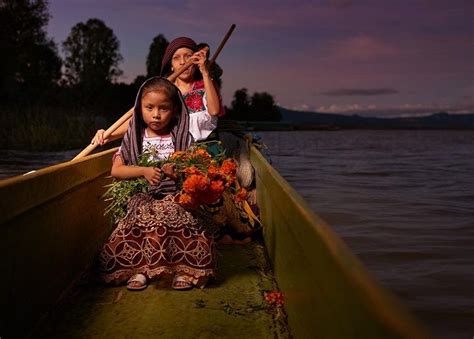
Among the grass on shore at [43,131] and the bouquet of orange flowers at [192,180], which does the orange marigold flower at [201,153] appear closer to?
the bouquet of orange flowers at [192,180]

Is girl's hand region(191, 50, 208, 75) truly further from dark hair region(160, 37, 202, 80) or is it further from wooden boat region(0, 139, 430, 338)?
wooden boat region(0, 139, 430, 338)

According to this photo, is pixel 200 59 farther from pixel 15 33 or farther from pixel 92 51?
pixel 92 51

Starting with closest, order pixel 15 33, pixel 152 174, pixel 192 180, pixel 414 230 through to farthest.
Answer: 1. pixel 192 180
2. pixel 152 174
3. pixel 414 230
4. pixel 15 33

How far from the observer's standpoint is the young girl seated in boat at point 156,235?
11.6 ft

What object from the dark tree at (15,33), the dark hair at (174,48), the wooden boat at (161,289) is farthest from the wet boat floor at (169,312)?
the dark tree at (15,33)

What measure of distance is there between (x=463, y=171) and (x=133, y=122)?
1993 centimetres

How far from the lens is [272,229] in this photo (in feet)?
13.0

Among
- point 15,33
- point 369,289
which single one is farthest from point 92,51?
point 369,289

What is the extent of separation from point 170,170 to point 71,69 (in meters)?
61.9

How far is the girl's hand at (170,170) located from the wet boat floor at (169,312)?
25.7 inches

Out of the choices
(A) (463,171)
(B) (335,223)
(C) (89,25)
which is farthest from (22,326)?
(C) (89,25)

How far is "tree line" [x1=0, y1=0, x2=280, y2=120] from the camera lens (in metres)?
28.0

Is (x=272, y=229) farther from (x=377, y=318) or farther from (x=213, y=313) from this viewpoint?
(x=377, y=318)

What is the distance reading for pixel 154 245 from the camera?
3.54 metres
